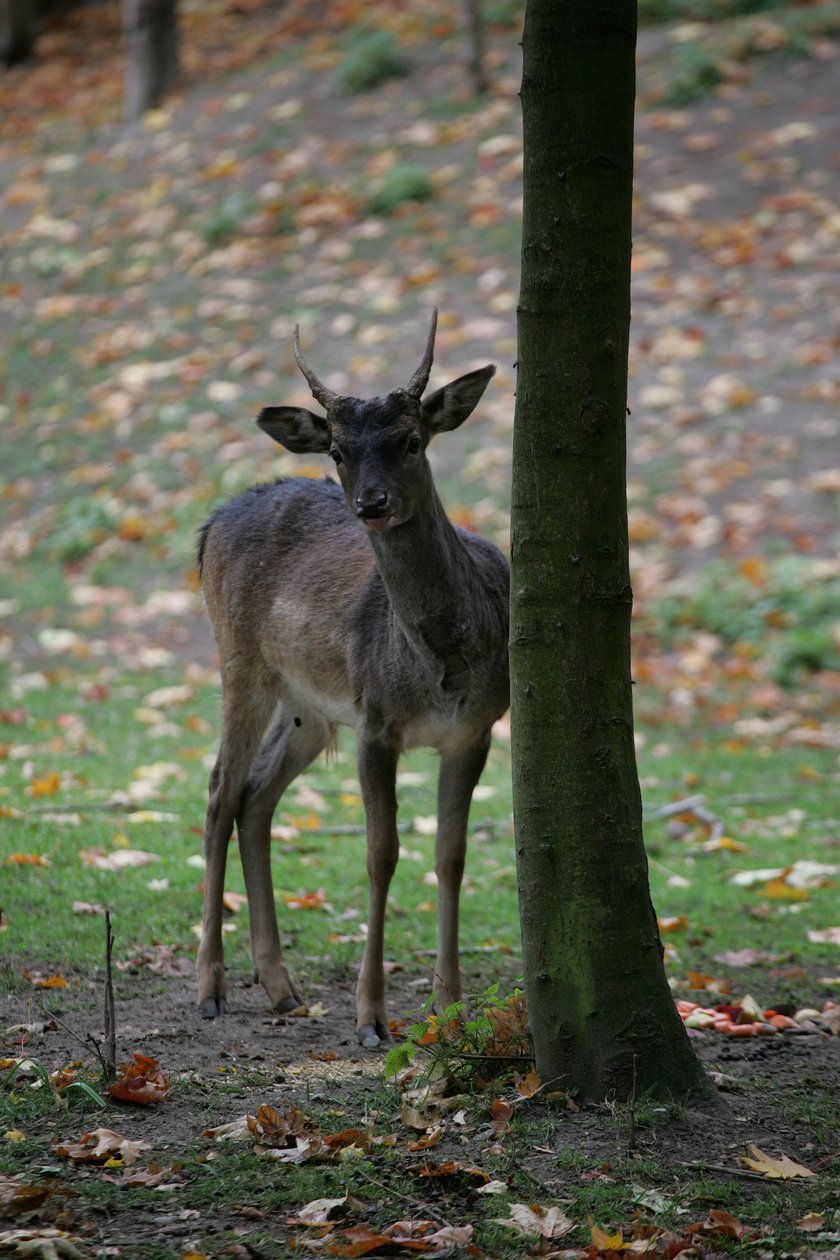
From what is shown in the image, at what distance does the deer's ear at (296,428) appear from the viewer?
5.96m

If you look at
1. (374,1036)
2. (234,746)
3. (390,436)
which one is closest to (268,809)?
(234,746)

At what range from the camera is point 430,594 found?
5863mm

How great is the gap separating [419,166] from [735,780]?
11.8 m

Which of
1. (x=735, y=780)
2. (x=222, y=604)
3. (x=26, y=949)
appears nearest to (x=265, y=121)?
(x=735, y=780)

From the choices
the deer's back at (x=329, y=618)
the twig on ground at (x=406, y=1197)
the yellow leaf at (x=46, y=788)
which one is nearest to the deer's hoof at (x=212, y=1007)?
the deer's back at (x=329, y=618)

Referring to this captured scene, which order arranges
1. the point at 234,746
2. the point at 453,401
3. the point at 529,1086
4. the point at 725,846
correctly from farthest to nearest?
the point at 725,846, the point at 234,746, the point at 453,401, the point at 529,1086

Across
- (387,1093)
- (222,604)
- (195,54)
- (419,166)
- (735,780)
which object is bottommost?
(735,780)

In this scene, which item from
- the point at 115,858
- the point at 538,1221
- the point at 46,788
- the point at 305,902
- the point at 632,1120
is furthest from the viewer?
the point at 46,788

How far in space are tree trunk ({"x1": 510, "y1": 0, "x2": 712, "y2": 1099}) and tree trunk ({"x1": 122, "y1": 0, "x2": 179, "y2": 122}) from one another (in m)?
19.6

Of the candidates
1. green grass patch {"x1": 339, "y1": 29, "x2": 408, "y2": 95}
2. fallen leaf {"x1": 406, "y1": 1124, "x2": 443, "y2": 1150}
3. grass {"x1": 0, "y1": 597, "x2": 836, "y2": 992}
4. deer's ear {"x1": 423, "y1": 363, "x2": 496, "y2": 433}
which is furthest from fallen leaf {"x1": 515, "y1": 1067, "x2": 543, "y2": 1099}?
green grass patch {"x1": 339, "y1": 29, "x2": 408, "y2": 95}

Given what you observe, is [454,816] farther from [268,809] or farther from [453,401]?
[453,401]

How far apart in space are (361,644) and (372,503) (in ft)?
3.04

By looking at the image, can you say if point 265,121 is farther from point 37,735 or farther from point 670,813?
point 670,813

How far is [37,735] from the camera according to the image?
10625 millimetres
